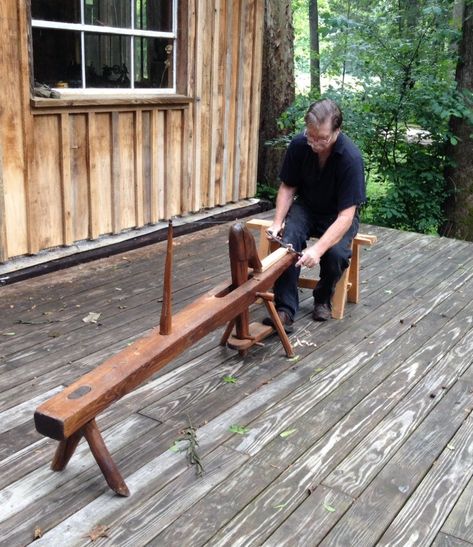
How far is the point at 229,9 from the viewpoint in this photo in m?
5.93

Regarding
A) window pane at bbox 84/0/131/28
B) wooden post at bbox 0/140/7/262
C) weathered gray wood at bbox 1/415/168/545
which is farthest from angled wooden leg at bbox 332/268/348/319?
window pane at bbox 84/0/131/28

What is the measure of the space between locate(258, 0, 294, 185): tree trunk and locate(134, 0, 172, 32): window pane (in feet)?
6.82

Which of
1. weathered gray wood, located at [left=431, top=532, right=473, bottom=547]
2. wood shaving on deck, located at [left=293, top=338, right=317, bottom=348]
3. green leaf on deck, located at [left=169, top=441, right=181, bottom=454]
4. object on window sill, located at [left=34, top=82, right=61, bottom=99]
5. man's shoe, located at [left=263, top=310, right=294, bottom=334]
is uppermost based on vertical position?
object on window sill, located at [left=34, top=82, right=61, bottom=99]

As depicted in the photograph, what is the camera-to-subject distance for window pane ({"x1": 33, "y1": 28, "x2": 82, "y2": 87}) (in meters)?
4.41

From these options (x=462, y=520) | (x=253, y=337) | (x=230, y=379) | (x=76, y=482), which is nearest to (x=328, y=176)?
(x=253, y=337)

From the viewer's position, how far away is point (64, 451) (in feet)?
7.45

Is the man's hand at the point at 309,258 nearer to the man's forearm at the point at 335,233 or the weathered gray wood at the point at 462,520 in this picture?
the man's forearm at the point at 335,233

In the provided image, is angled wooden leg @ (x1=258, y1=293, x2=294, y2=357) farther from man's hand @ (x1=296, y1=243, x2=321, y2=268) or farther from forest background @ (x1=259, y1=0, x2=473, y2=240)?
forest background @ (x1=259, y1=0, x2=473, y2=240)

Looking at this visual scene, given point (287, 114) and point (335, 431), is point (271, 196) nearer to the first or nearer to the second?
point (287, 114)

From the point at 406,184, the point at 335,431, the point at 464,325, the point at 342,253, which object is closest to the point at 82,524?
the point at 335,431

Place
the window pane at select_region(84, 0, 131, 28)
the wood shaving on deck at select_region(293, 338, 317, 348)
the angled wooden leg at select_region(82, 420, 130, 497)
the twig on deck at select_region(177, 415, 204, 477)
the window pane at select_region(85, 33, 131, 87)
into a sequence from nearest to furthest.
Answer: the angled wooden leg at select_region(82, 420, 130, 497) → the twig on deck at select_region(177, 415, 204, 477) → the wood shaving on deck at select_region(293, 338, 317, 348) → the window pane at select_region(84, 0, 131, 28) → the window pane at select_region(85, 33, 131, 87)

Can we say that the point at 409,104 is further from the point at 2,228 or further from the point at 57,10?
the point at 2,228

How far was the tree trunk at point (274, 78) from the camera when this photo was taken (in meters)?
7.23

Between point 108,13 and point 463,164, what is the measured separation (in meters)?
3.82
